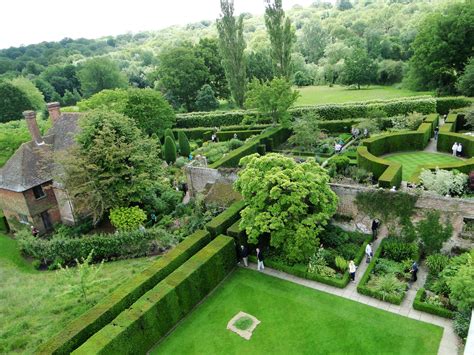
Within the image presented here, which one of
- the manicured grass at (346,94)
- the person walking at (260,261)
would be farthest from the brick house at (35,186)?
the manicured grass at (346,94)

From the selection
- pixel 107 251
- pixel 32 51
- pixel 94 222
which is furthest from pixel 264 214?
pixel 32 51

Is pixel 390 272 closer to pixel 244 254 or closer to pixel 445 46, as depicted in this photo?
pixel 244 254

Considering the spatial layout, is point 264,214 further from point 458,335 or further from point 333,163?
point 333,163

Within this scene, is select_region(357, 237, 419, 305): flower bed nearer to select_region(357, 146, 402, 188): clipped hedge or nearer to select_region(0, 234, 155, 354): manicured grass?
select_region(357, 146, 402, 188): clipped hedge

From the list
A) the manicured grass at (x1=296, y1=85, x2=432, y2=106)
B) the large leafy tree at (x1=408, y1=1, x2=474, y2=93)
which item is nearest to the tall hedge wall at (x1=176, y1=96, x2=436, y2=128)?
the large leafy tree at (x1=408, y1=1, x2=474, y2=93)

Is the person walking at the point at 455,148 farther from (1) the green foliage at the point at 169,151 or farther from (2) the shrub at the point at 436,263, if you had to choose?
(1) the green foliage at the point at 169,151

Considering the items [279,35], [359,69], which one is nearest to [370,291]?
[279,35]

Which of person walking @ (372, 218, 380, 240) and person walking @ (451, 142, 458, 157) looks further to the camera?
person walking @ (451, 142, 458, 157)
